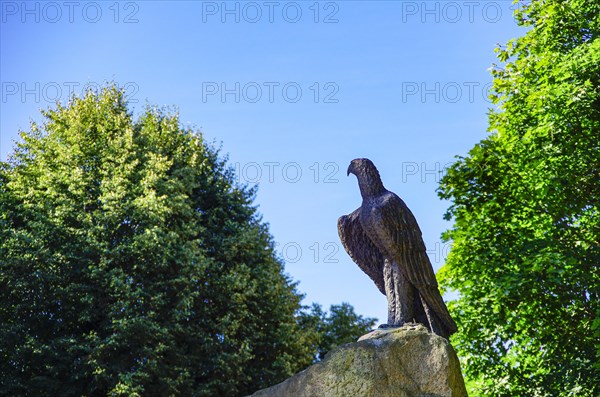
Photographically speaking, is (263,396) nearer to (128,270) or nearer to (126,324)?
(126,324)

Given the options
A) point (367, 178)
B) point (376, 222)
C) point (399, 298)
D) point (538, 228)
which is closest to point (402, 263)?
point (399, 298)

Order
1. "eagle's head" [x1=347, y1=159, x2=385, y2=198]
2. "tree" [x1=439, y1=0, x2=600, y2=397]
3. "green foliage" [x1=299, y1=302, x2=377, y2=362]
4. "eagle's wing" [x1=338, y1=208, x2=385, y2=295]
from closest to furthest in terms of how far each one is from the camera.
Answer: "eagle's head" [x1=347, y1=159, x2=385, y2=198] → "eagle's wing" [x1=338, y1=208, x2=385, y2=295] → "tree" [x1=439, y1=0, x2=600, y2=397] → "green foliage" [x1=299, y1=302, x2=377, y2=362]

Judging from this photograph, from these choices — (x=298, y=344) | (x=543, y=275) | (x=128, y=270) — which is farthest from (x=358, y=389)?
(x=298, y=344)

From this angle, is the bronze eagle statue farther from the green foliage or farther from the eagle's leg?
the green foliage

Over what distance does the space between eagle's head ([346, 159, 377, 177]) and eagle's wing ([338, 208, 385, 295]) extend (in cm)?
47

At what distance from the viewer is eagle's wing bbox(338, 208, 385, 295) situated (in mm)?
8961

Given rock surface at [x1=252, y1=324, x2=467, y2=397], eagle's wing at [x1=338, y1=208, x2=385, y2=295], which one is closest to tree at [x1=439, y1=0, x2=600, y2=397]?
eagle's wing at [x1=338, y1=208, x2=385, y2=295]

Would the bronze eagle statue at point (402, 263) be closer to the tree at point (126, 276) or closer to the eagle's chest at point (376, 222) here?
the eagle's chest at point (376, 222)

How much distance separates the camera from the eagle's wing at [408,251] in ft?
27.9

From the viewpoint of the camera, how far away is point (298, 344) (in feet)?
82.1

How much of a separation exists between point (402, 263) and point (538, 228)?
954cm

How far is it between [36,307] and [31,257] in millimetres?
1572

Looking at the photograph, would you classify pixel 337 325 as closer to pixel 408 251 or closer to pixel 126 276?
pixel 126 276

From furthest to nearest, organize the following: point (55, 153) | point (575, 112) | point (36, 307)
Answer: point (55, 153) < point (36, 307) < point (575, 112)
